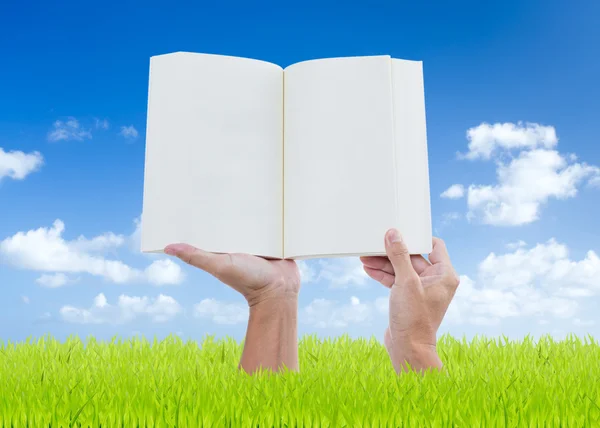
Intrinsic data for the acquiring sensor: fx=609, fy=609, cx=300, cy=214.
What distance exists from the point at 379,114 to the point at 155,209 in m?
1.40

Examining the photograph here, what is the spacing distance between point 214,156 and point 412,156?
118cm

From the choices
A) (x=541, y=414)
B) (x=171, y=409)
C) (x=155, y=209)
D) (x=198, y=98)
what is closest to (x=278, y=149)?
(x=198, y=98)

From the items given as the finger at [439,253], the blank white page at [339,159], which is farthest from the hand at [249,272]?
the finger at [439,253]

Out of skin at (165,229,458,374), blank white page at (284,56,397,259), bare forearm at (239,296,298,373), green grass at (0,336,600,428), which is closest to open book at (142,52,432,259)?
blank white page at (284,56,397,259)

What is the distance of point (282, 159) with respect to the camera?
362 cm

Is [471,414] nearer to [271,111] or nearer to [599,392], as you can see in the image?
[599,392]

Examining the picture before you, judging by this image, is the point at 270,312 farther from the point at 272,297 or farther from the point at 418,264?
the point at 418,264

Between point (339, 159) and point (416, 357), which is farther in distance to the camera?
point (416, 357)

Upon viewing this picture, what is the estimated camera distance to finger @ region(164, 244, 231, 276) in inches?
133

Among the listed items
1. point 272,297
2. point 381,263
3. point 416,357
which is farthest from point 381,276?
point 272,297

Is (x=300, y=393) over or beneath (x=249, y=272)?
beneath

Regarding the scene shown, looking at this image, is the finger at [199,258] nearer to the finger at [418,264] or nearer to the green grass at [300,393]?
the green grass at [300,393]

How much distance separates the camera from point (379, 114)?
3.48 meters

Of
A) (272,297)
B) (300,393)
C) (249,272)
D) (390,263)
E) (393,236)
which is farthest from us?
(390,263)
